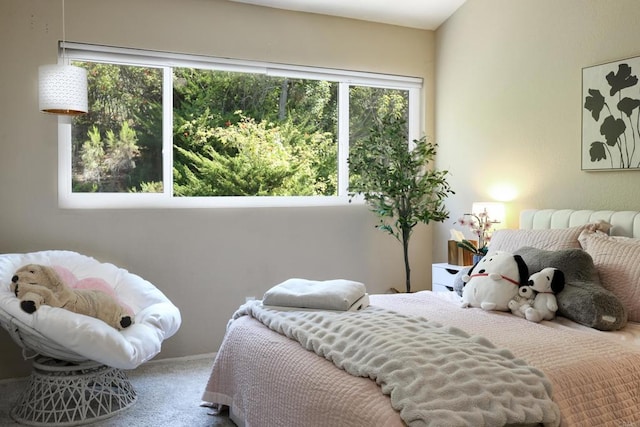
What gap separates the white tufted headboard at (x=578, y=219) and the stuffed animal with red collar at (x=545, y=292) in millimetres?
625

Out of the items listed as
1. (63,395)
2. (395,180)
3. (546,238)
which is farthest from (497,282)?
(63,395)

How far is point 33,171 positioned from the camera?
12.1ft

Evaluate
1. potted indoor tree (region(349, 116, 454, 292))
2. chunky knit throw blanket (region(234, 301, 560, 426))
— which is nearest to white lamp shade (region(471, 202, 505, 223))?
potted indoor tree (region(349, 116, 454, 292))

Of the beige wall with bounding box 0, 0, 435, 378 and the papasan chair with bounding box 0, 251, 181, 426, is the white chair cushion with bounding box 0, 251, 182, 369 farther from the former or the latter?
the beige wall with bounding box 0, 0, 435, 378

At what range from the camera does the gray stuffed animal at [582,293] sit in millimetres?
2596

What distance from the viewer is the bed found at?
5.81ft

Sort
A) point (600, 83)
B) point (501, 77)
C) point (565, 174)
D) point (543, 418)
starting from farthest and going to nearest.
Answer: point (501, 77)
point (565, 174)
point (600, 83)
point (543, 418)

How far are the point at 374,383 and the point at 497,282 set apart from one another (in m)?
1.24

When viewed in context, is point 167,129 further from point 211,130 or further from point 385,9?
point 385,9

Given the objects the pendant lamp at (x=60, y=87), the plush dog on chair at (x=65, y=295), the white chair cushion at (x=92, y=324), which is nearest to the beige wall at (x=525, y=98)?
the white chair cushion at (x=92, y=324)

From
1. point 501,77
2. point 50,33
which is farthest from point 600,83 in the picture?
point 50,33

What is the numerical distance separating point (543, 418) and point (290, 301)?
1.33m

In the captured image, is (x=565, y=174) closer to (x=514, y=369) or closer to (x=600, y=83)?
(x=600, y=83)

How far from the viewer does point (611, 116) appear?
342cm
